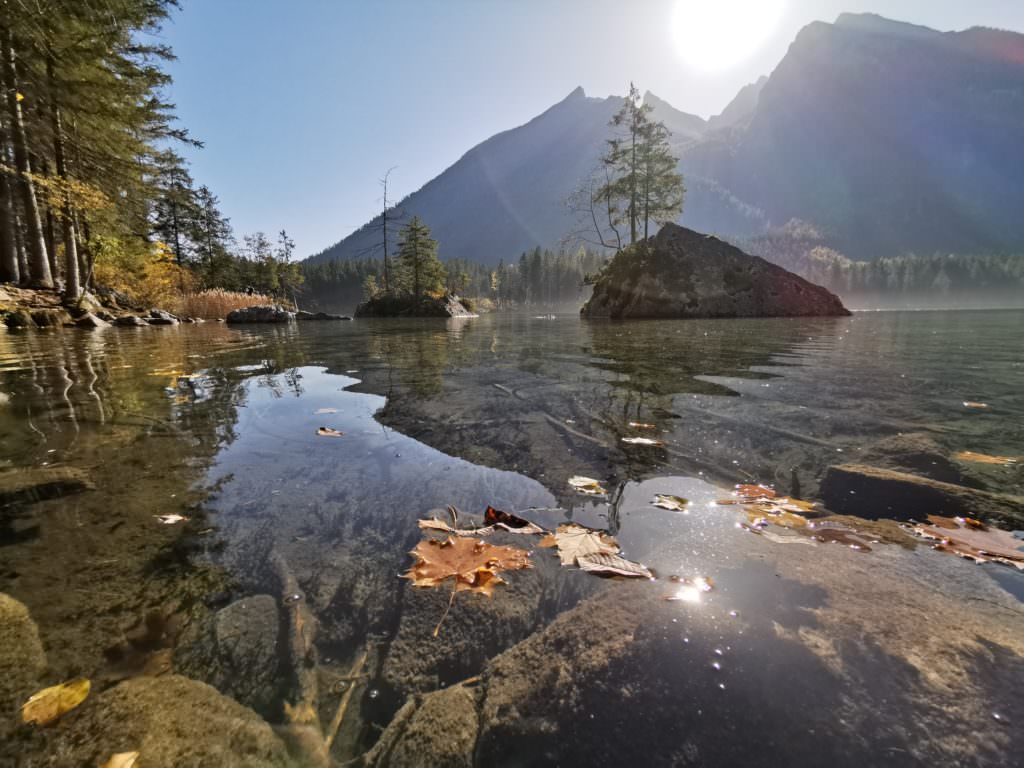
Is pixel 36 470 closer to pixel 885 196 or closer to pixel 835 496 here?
pixel 835 496

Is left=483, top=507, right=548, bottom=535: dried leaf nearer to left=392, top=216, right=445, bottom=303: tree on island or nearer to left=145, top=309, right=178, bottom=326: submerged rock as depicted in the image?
left=145, top=309, right=178, bottom=326: submerged rock

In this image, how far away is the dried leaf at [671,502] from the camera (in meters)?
1.79

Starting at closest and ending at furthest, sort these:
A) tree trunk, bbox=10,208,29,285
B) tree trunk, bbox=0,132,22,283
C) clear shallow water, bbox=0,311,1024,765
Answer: clear shallow water, bbox=0,311,1024,765
tree trunk, bbox=0,132,22,283
tree trunk, bbox=10,208,29,285

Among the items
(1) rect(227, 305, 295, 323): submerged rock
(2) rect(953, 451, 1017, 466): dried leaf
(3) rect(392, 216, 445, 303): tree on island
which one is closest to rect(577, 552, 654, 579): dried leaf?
(2) rect(953, 451, 1017, 466): dried leaf

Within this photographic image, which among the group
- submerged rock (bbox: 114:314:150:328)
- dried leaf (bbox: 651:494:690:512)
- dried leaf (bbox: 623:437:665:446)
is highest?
submerged rock (bbox: 114:314:150:328)

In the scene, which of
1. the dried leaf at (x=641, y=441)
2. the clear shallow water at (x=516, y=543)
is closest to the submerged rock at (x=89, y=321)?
the clear shallow water at (x=516, y=543)

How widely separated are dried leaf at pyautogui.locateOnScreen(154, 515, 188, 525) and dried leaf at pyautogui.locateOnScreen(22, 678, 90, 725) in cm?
82

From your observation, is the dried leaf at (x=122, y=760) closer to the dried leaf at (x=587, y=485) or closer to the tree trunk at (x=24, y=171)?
the dried leaf at (x=587, y=485)

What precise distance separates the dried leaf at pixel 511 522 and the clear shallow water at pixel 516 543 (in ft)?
0.23

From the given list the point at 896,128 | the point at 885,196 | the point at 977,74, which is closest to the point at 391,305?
the point at 885,196

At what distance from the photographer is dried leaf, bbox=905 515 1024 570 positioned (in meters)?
1.42

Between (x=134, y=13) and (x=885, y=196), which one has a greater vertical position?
(x=885, y=196)

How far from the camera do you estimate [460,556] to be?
56.9 inches

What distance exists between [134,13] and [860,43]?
286 metres
